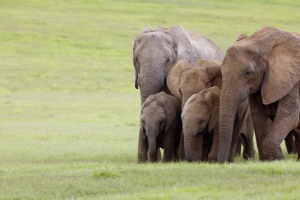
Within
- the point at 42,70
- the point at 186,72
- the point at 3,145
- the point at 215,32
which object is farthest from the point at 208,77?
the point at 215,32

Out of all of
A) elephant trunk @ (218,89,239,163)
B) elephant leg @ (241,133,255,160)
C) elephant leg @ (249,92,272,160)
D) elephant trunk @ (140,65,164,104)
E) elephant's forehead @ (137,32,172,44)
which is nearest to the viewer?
elephant trunk @ (218,89,239,163)

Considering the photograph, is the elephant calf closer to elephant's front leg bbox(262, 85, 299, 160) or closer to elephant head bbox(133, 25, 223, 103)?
elephant's front leg bbox(262, 85, 299, 160)

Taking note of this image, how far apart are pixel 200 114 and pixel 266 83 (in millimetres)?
1122

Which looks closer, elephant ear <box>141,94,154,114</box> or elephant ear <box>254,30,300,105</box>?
elephant ear <box>254,30,300,105</box>

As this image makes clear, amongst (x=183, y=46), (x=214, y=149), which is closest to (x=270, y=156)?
(x=214, y=149)

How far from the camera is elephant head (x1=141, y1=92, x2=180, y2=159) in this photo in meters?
13.0

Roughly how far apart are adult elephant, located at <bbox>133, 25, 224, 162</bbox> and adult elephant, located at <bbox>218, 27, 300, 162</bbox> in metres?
1.89

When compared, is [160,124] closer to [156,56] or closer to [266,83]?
[156,56]

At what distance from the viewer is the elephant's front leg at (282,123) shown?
12258 mm

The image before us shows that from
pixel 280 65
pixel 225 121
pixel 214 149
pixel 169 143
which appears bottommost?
pixel 169 143

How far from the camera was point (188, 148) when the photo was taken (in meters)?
12.2

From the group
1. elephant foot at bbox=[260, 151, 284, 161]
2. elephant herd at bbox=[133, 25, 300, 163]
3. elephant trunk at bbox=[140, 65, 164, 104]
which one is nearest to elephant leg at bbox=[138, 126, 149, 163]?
elephant herd at bbox=[133, 25, 300, 163]

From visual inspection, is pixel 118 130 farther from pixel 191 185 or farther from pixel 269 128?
pixel 191 185

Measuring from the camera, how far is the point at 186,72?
13.5 m
